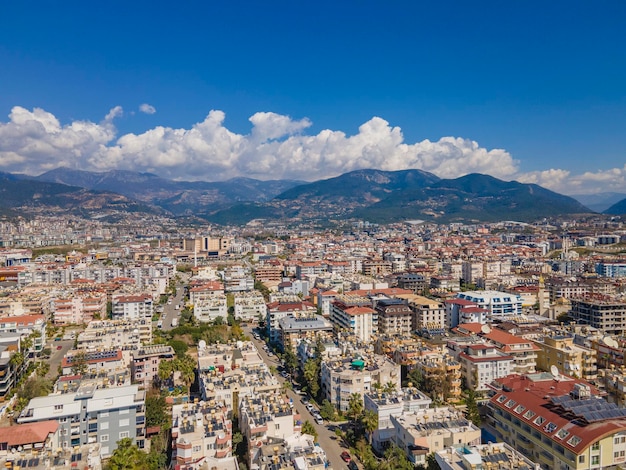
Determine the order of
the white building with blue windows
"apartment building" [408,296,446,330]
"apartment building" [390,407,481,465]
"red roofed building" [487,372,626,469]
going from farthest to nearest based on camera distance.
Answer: the white building with blue windows → "apartment building" [408,296,446,330] → "apartment building" [390,407,481,465] → "red roofed building" [487,372,626,469]

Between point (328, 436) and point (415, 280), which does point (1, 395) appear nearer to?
point (328, 436)

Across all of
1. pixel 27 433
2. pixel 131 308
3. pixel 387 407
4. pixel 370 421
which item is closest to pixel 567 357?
pixel 387 407

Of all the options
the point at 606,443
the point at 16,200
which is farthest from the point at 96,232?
the point at 606,443

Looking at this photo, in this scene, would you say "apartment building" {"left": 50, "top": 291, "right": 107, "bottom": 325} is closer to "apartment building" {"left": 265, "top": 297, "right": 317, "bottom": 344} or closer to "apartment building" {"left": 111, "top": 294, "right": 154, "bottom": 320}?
"apartment building" {"left": 111, "top": 294, "right": 154, "bottom": 320}

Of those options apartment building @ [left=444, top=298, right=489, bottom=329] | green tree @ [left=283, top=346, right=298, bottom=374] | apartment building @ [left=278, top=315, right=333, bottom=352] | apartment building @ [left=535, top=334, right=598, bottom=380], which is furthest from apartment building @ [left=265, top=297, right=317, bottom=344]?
apartment building @ [left=535, top=334, right=598, bottom=380]

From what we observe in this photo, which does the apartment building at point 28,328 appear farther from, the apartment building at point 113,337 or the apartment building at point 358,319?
the apartment building at point 358,319

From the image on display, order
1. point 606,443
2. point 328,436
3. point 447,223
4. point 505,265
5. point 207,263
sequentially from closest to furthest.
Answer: point 606,443
point 328,436
point 505,265
point 207,263
point 447,223

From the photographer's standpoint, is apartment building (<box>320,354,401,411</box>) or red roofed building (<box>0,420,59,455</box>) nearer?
red roofed building (<box>0,420,59,455</box>)
